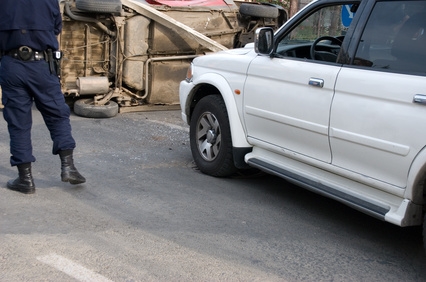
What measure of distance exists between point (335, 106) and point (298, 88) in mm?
443

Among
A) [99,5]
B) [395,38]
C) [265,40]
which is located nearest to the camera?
[395,38]

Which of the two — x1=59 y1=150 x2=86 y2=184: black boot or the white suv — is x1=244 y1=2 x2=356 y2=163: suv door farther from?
x1=59 y1=150 x2=86 y2=184: black boot

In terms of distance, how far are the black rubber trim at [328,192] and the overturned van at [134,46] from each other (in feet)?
12.4

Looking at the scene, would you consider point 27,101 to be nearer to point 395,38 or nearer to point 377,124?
point 377,124

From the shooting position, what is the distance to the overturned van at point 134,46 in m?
8.44

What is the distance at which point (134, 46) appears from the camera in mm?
8734

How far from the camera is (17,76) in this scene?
5008 mm

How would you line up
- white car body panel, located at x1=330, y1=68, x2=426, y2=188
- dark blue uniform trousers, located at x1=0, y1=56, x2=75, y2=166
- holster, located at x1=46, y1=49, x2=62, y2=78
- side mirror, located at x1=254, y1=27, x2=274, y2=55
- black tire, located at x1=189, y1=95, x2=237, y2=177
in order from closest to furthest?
white car body panel, located at x1=330, y1=68, x2=426, y2=188 < dark blue uniform trousers, located at x1=0, y1=56, x2=75, y2=166 < holster, located at x1=46, y1=49, x2=62, y2=78 < side mirror, located at x1=254, y1=27, x2=274, y2=55 < black tire, located at x1=189, y1=95, x2=237, y2=177

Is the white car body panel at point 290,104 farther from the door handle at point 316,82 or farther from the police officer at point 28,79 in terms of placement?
the police officer at point 28,79

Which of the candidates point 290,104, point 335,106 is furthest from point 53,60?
point 335,106

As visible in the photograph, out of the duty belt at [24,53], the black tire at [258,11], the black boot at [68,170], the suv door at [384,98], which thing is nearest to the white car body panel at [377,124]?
the suv door at [384,98]

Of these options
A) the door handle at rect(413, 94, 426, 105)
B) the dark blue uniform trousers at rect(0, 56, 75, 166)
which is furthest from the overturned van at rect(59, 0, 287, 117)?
the door handle at rect(413, 94, 426, 105)

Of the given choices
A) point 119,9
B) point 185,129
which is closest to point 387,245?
point 185,129

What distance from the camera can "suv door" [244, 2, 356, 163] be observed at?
4691mm
